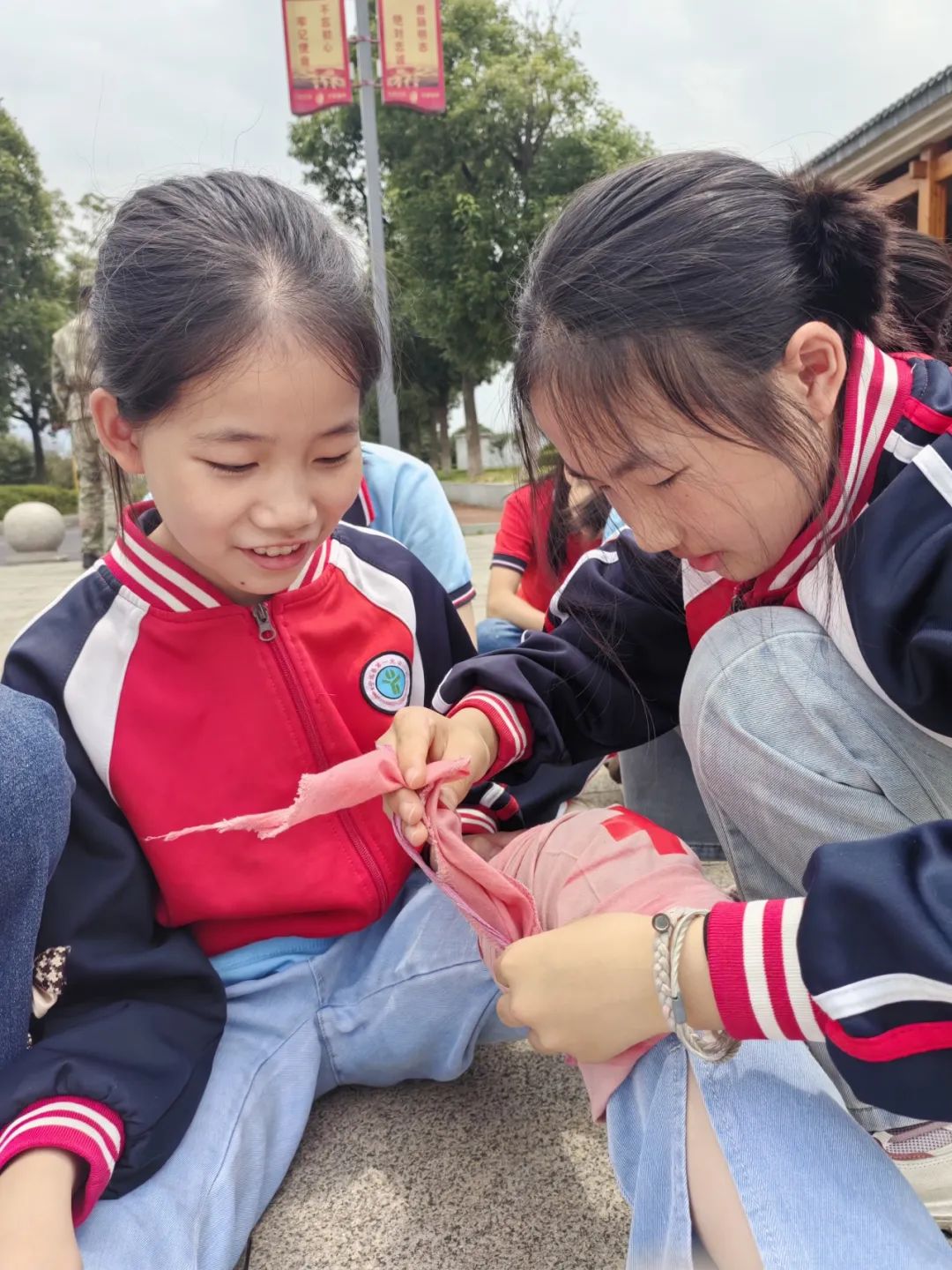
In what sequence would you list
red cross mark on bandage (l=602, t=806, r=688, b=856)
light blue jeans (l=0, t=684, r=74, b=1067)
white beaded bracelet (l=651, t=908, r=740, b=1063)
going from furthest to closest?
red cross mark on bandage (l=602, t=806, r=688, b=856) < light blue jeans (l=0, t=684, r=74, b=1067) < white beaded bracelet (l=651, t=908, r=740, b=1063)

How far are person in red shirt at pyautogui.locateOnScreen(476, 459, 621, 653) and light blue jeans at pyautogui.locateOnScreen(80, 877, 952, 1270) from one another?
115cm

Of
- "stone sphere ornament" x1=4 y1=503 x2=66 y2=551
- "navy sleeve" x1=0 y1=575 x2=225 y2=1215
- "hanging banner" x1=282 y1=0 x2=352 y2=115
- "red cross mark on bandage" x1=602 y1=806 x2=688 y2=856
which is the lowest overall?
"stone sphere ornament" x1=4 y1=503 x2=66 y2=551

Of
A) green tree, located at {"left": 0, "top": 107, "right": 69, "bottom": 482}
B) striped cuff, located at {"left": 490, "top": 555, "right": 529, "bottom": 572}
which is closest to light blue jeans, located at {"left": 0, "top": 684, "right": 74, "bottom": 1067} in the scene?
striped cuff, located at {"left": 490, "top": 555, "right": 529, "bottom": 572}

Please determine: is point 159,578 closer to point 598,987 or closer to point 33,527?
point 598,987

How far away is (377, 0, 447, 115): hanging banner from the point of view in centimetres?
750

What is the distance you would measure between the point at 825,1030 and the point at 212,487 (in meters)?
0.78

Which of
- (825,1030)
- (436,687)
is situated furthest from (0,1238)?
(436,687)

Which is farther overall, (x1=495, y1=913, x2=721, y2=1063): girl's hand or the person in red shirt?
the person in red shirt

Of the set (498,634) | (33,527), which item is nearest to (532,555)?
(498,634)

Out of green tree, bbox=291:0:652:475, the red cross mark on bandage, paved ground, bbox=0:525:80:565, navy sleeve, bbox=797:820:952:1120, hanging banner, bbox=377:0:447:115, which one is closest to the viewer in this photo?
navy sleeve, bbox=797:820:952:1120

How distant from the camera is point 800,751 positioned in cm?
102

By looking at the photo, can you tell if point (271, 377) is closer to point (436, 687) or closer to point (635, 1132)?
point (436, 687)

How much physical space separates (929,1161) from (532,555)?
7.12 ft

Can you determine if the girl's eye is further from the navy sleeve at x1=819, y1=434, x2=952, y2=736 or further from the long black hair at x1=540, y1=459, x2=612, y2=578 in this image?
the long black hair at x1=540, y1=459, x2=612, y2=578
